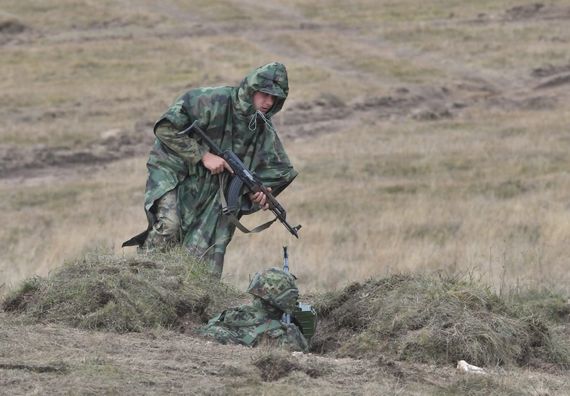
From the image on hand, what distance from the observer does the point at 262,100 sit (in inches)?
324

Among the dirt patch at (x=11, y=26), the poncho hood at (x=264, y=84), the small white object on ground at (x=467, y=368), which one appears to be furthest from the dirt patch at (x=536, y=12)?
the small white object on ground at (x=467, y=368)

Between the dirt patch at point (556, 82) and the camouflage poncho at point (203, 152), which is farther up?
the camouflage poncho at point (203, 152)

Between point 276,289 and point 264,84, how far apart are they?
178 cm

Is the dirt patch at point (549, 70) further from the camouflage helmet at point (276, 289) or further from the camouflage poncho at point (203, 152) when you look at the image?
the camouflage helmet at point (276, 289)

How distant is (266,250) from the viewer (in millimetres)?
13648

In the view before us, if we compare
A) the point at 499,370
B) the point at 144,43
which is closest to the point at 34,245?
the point at 499,370

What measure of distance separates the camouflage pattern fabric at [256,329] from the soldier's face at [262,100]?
1.77m

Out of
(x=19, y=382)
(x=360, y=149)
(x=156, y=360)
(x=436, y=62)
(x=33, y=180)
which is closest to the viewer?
(x=19, y=382)

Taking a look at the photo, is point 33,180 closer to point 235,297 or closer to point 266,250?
point 266,250

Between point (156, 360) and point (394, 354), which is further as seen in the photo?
point (394, 354)

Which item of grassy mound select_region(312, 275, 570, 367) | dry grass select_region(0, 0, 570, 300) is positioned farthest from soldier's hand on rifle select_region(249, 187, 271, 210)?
dry grass select_region(0, 0, 570, 300)

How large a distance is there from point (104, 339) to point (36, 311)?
37.3 inches

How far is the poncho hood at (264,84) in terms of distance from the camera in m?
8.05

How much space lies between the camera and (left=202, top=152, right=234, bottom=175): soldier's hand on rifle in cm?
823
